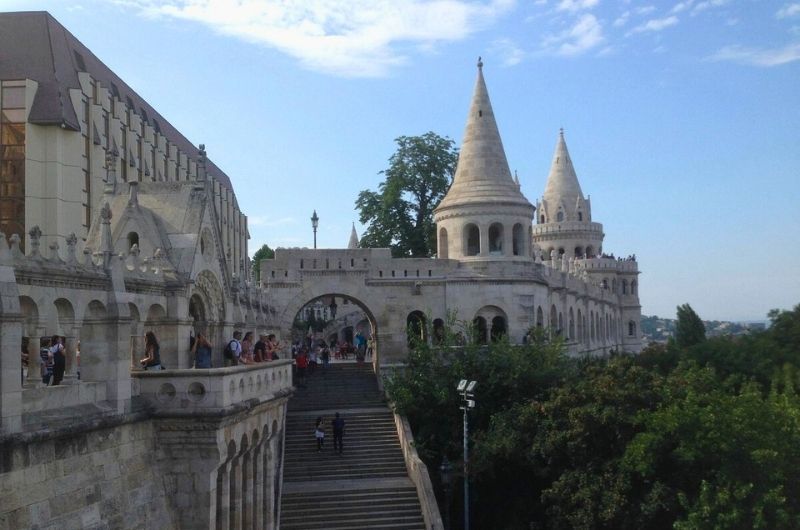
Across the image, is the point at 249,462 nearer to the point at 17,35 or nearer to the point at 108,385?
the point at 108,385

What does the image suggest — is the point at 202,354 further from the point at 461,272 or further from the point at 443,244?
the point at 443,244

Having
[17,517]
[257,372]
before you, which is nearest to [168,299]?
[257,372]

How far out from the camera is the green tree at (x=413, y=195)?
1923 inches

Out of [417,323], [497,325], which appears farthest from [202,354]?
[497,325]

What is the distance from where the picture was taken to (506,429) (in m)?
26.1

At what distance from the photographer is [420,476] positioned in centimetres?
2438

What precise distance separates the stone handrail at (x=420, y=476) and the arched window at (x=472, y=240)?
10259 millimetres

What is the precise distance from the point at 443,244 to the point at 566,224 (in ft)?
101

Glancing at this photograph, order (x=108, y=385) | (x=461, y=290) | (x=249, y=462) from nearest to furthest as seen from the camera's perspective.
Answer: (x=108, y=385), (x=249, y=462), (x=461, y=290)

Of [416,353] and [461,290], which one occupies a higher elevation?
[461,290]

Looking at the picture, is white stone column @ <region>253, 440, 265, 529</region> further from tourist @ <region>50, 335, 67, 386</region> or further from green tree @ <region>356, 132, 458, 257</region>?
green tree @ <region>356, 132, 458, 257</region>

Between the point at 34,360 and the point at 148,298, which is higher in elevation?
the point at 148,298

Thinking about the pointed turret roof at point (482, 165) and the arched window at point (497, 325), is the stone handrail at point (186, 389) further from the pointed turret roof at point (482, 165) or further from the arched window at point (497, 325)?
the pointed turret roof at point (482, 165)

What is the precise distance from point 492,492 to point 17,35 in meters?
28.6
